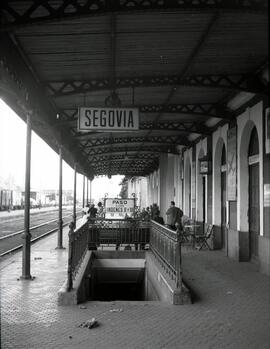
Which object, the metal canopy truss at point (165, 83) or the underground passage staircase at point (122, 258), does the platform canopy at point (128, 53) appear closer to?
the metal canopy truss at point (165, 83)

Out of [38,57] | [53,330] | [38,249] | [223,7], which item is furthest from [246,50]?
[38,249]

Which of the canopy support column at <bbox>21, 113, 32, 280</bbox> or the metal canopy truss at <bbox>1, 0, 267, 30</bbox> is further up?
the metal canopy truss at <bbox>1, 0, 267, 30</bbox>

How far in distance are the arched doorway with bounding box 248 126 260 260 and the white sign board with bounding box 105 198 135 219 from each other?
504cm

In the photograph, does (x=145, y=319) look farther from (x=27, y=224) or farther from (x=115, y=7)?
(x=27, y=224)

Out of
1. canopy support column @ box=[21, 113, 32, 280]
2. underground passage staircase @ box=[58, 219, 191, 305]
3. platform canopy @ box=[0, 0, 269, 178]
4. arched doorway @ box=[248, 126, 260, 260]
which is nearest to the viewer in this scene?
platform canopy @ box=[0, 0, 269, 178]

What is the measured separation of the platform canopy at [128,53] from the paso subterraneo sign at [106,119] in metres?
0.02

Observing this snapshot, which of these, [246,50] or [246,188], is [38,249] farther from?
[246,50]

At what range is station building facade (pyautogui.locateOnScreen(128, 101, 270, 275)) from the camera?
11.4 meters

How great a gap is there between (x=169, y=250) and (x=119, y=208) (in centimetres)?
721

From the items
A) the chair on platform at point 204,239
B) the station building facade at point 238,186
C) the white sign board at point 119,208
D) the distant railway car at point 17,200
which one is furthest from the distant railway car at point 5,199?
the chair on platform at point 204,239

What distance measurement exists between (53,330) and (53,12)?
4.44m

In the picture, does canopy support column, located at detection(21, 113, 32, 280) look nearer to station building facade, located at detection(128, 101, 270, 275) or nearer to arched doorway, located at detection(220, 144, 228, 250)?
station building facade, located at detection(128, 101, 270, 275)

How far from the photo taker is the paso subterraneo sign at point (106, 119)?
31.8 ft

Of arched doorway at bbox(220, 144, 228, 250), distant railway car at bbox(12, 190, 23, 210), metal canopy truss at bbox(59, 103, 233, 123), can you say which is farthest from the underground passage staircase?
distant railway car at bbox(12, 190, 23, 210)
